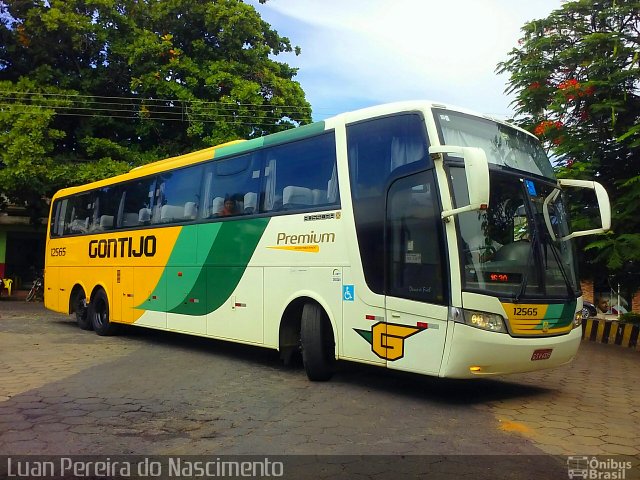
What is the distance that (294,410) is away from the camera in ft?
20.1

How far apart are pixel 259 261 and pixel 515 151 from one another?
3.91m

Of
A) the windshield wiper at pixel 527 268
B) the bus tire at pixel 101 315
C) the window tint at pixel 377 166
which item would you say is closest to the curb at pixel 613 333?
the windshield wiper at pixel 527 268

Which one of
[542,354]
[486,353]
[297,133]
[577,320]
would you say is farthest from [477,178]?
[297,133]

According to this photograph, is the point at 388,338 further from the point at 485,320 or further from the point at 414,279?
the point at 485,320

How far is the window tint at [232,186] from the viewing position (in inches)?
347

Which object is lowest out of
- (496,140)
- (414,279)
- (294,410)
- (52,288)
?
(294,410)

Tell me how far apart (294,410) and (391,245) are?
85.2 inches

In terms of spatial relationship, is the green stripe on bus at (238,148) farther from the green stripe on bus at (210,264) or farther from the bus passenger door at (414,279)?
the bus passenger door at (414,279)

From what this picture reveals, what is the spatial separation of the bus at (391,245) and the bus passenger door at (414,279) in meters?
0.02

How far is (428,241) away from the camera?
6.30m

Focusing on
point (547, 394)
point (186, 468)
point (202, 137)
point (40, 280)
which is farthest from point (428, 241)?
point (40, 280)

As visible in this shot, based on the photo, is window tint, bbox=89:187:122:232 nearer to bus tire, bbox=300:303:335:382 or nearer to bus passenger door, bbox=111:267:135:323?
bus passenger door, bbox=111:267:135:323

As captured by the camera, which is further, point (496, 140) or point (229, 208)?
point (229, 208)

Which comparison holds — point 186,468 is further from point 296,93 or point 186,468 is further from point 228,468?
point 296,93
